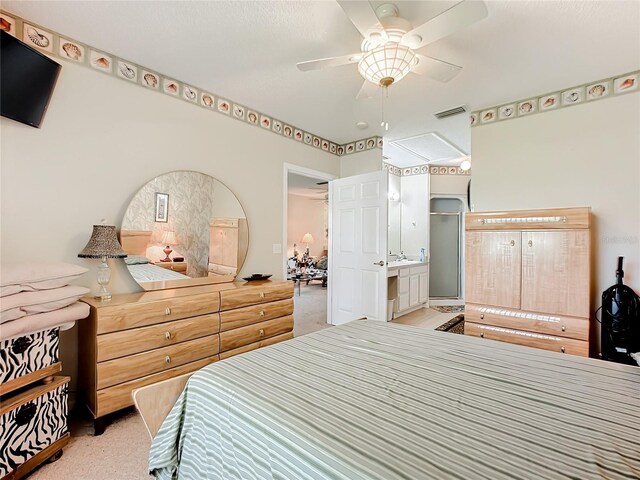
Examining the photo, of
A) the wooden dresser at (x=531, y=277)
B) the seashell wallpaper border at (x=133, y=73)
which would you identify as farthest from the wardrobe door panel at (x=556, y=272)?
the seashell wallpaper border at (x=133, y=73)

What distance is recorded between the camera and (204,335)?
228 centimetres

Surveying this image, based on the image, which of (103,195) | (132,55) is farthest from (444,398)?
(132,55)

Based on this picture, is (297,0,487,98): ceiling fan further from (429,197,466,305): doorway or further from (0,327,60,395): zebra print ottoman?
(429,197,466,305): doorway

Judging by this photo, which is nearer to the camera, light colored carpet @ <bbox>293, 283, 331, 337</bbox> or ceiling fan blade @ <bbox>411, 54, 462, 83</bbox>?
ceiling fan blade @ <bbox>411, 54, 462, 83</bbox>

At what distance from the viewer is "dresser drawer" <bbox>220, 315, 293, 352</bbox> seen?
2.43m

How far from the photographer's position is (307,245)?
8969mm

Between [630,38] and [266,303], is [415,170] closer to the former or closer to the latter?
[630,38]

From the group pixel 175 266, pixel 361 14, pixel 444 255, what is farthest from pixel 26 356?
pixel 444 255

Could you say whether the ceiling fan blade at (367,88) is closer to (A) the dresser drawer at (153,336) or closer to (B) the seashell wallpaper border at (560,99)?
(B) the seashell wallpaper border at (560,99)

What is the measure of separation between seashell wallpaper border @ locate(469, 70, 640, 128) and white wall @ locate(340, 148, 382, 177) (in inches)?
49.2

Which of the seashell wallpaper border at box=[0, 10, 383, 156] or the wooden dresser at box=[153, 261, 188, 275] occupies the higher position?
the seashell wallpaper border at box=[0, 10, 383, 156]

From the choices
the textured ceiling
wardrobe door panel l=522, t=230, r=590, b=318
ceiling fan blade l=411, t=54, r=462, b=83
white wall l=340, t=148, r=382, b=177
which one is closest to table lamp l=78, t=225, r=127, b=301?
the textured ceiling

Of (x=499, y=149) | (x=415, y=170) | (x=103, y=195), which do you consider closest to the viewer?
(x=103, y=195)

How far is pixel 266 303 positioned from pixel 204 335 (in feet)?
2.14
